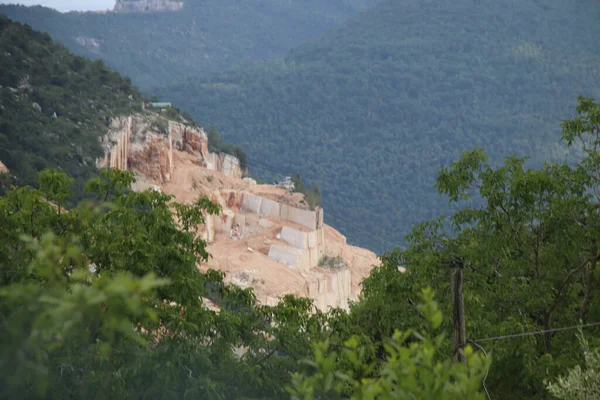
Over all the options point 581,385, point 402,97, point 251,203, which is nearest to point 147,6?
point 402,97

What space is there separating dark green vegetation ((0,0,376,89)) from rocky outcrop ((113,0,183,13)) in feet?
7.62

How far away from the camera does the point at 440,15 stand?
408ft

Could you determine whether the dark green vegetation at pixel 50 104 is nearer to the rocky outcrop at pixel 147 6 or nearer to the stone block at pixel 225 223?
the stone block at pixel 225 223

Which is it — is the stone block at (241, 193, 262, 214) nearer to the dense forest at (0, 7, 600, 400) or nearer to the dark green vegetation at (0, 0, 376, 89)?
the dense forest at (0, 7, 600, 400)

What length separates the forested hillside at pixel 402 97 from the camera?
8256cm

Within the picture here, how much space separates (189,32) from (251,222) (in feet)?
395

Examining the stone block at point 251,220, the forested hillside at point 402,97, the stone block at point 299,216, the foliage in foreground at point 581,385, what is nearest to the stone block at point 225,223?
Answer: the stone block at point 251,220

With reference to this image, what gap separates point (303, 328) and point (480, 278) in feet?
7.43

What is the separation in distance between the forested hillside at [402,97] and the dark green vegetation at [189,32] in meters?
16.8

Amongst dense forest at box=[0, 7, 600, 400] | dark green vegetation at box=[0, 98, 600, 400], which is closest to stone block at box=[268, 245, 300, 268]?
dense forest at box=[0, 7, 600, 400]

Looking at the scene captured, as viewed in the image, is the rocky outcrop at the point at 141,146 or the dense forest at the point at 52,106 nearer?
the dense forest at the point at 52,106

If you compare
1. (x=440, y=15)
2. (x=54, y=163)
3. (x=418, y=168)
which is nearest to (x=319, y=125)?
(x=418, y=168)

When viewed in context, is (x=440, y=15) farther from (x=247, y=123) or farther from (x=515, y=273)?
(x=515, y=273)

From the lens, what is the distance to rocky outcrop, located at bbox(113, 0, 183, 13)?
162875mm
